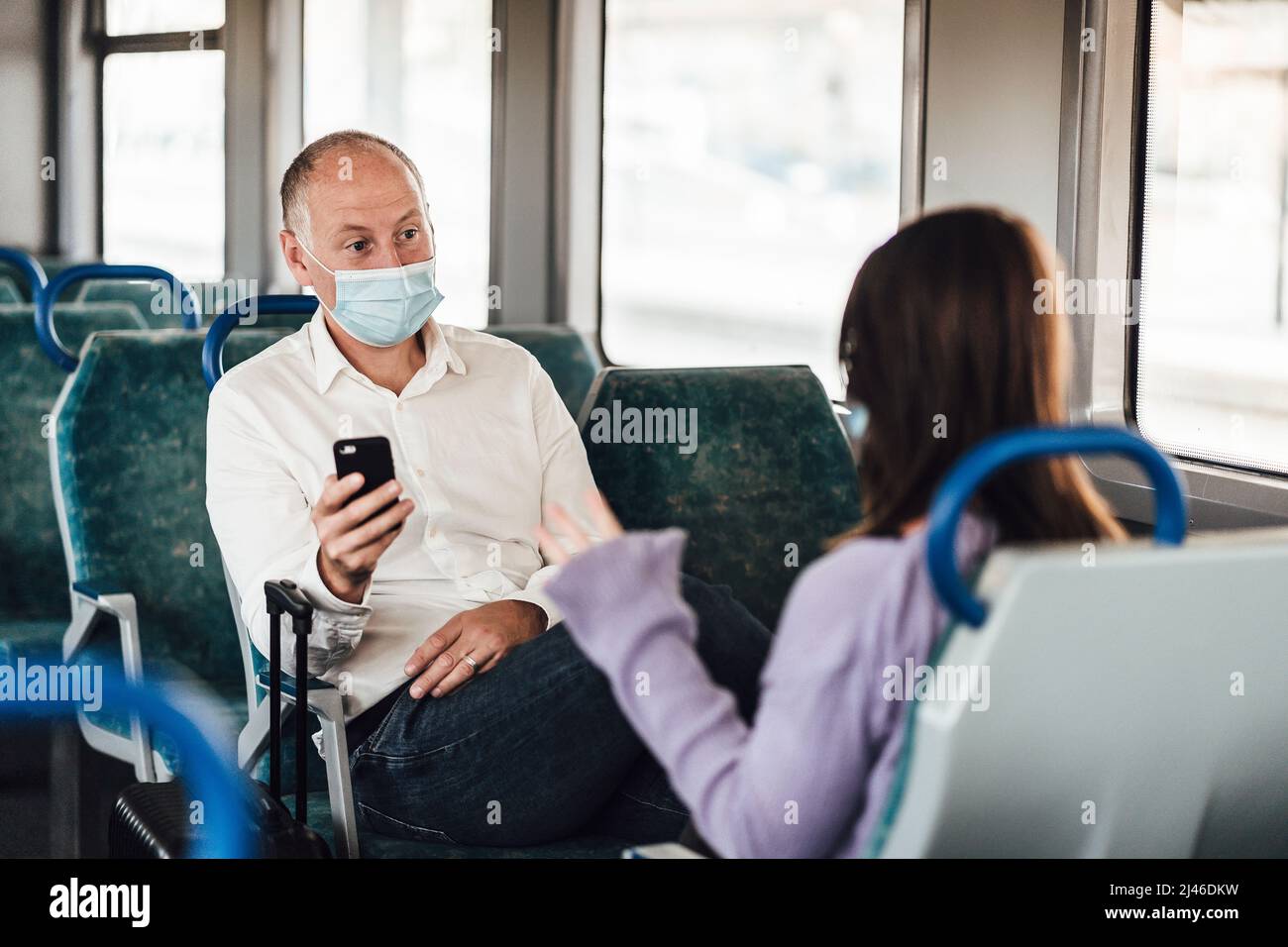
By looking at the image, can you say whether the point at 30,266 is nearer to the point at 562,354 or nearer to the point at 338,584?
the point at 562,354

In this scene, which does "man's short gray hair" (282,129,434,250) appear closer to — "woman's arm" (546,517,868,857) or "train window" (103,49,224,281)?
"woman's arm" (546,517,868,857)

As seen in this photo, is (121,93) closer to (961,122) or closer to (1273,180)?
(961,122)

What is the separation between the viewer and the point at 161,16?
6422 millimetres

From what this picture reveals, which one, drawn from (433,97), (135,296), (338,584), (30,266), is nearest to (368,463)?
(338,584)

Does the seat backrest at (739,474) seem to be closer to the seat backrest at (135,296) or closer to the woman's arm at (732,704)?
the woman's arm at (732,704)

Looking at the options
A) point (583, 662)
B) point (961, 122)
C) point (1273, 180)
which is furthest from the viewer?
point (961, 122)

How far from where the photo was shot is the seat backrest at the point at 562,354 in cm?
320

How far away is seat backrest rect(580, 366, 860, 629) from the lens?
2.30 metres

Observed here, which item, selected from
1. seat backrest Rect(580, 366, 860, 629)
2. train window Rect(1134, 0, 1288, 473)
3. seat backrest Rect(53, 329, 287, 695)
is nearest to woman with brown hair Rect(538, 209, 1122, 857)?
seat backrest Rect(580, 366, 860, 629)

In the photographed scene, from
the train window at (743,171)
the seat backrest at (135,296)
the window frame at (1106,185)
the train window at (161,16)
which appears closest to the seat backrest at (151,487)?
the train window at (743,171)

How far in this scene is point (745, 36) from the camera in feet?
11.5

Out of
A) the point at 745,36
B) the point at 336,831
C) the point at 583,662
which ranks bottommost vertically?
the point at 336,831
